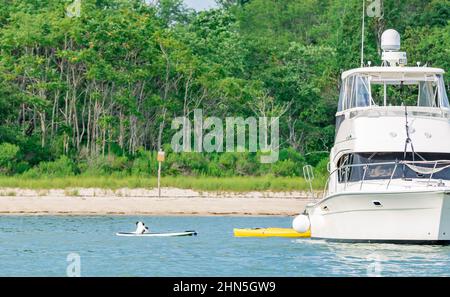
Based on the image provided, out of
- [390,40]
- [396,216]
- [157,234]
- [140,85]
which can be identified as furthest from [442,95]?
[140,85]

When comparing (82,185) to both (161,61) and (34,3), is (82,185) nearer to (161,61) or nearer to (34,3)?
(161,61)

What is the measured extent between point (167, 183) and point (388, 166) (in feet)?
73.3

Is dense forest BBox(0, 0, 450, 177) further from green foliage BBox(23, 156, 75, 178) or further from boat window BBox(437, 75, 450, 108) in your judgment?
boat window BBox(437, 75, 450, 108)

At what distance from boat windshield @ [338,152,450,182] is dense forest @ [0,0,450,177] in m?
20.9

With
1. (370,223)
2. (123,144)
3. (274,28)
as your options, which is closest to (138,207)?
(123,144)

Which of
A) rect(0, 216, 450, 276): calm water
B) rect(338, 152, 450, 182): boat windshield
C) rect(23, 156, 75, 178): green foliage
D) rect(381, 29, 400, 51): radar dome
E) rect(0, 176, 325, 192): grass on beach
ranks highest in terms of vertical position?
rect(381, 29, 400, 51): radar dome

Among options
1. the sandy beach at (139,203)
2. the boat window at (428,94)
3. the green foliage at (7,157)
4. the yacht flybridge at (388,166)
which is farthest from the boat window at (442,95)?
the green foliage at (7,157)

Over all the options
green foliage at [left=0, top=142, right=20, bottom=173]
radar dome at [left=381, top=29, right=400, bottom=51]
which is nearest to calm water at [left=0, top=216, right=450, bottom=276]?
radar dome at [left=381, top=29, right=400, bottom=51]

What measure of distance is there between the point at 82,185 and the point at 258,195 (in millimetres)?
7405

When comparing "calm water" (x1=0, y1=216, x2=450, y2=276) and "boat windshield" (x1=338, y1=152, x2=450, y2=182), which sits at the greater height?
"boat windshield" (x1=338, y1=152, x2=450, y2=182)

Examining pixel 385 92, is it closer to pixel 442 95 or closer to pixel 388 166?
pixel 442 95

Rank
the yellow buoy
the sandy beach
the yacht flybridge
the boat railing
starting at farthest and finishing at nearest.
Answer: the sandy beach < the yellow buoy < the boat railing < the yacht flybridge

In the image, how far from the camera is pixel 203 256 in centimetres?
3438

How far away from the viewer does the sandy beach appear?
51250mm
